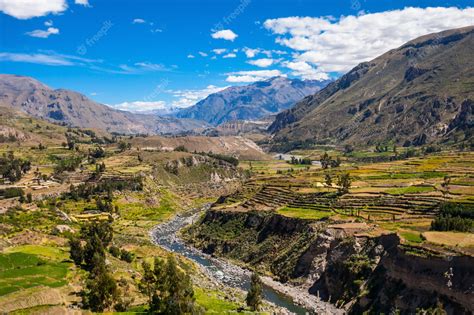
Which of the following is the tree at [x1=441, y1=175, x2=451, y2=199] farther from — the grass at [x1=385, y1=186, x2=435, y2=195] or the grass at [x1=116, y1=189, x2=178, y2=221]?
the grass at [x1=116, y1=189, x2=178, y2=221]

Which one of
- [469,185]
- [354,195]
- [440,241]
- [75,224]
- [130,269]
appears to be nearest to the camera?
[440,241]

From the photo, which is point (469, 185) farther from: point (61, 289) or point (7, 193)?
point (7, 193)

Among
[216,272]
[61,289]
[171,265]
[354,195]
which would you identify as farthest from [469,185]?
[61,289]

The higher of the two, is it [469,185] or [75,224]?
[469,185]

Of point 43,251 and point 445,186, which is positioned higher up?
point 445,186

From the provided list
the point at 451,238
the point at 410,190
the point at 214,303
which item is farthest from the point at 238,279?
the point at 410,190

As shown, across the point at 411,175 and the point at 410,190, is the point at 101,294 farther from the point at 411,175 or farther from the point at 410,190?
the point at 411,175

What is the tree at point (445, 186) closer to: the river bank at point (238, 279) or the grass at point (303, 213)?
the grass at point (303, 213)

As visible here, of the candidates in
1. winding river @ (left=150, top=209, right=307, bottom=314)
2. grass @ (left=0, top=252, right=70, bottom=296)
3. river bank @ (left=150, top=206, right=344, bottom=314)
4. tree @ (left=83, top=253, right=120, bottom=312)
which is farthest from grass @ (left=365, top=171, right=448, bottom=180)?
grass @ (left=0, top=252, right=70, bottom=296)
